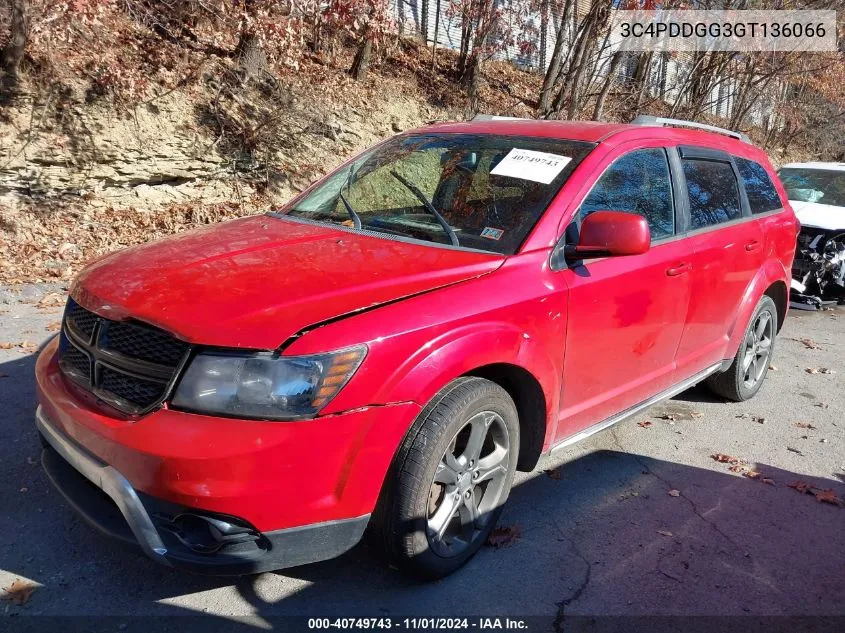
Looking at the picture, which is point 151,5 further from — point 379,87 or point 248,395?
point 248,395

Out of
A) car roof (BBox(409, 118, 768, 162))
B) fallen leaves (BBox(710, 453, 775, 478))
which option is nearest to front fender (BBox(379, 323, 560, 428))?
car roof (BBox(409, 118, 768, 162))

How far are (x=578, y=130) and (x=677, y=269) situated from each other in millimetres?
945

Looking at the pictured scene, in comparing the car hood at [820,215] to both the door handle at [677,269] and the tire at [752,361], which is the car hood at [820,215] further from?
the door handle at [677,269]

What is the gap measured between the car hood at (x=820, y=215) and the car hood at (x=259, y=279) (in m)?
7.35

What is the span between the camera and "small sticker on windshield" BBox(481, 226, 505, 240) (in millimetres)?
3348

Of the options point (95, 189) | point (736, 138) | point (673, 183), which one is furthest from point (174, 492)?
point (95, 189)

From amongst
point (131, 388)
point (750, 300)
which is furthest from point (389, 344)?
point (750, 300)

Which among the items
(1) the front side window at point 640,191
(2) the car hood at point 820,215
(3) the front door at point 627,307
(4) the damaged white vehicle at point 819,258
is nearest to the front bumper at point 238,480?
(3) the front door at point 627,307

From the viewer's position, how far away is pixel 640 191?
13.0 feet

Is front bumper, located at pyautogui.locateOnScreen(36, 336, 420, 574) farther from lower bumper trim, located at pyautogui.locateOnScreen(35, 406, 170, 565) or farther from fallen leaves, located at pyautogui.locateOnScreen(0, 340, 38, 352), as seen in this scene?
fallen leaves, located at pyautogui.locateOnScreen(0, 340, 38, 352)

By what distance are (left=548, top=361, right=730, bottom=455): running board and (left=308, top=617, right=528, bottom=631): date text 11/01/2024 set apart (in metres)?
0.93

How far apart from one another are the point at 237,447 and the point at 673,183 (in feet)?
9.81

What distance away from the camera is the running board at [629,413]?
362 cm

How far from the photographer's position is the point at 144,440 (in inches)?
95.5
